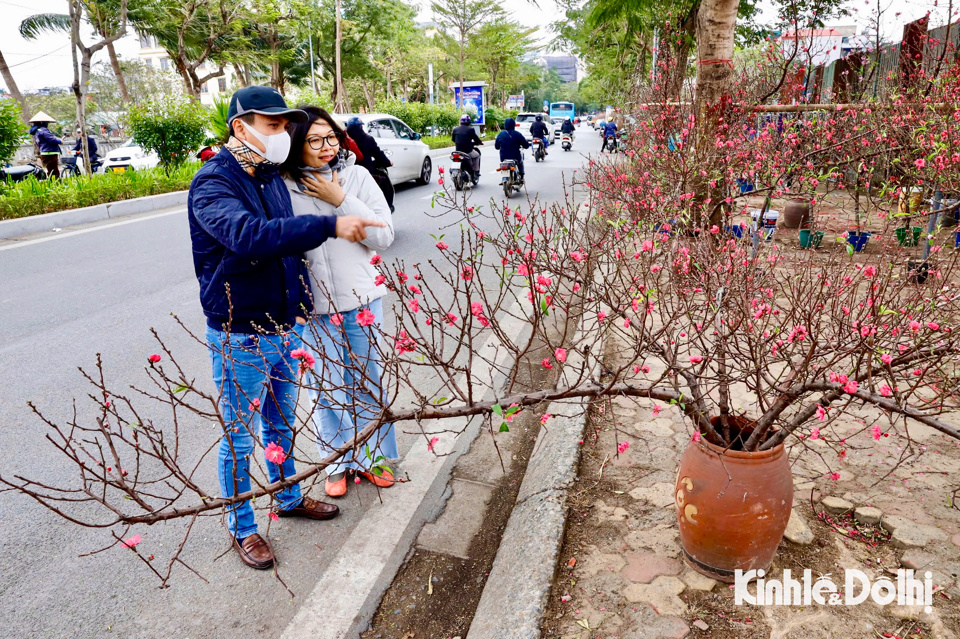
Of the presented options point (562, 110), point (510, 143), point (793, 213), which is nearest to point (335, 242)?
point (793, 213)

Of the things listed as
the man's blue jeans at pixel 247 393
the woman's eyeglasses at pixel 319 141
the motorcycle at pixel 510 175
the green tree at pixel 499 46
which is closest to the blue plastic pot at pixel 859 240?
the woman's eyeglasses at pixel 319 141

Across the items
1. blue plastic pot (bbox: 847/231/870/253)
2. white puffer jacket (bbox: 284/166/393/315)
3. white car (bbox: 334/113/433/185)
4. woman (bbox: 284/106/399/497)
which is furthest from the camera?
white car (bbox: 334/113/433/185)

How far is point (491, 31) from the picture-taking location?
148 feet

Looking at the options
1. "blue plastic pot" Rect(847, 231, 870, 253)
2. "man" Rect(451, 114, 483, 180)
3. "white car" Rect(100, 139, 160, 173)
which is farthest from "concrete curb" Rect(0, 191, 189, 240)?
"blue plastic pot" Rect(847, 231, 870, 253)

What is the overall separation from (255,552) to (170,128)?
44.9 ft

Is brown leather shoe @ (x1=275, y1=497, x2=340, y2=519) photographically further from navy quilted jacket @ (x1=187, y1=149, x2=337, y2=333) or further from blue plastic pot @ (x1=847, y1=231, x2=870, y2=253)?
blue plastic pot @ (x1=847, y1=231, x2=870, y2=253)

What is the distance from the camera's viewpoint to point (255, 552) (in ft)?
8.89

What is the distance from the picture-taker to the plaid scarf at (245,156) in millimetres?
2332

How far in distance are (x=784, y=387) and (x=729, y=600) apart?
0.78 metres

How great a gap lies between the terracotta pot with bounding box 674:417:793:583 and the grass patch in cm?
1081

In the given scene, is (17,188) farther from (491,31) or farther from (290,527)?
(491,31)

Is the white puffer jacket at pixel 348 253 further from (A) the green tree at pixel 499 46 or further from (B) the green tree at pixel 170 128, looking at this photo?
(A) the green tree at pixel 499 46

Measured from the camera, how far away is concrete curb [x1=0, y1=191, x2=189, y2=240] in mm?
9180

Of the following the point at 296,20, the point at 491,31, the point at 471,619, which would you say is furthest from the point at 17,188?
the point at 491,31
